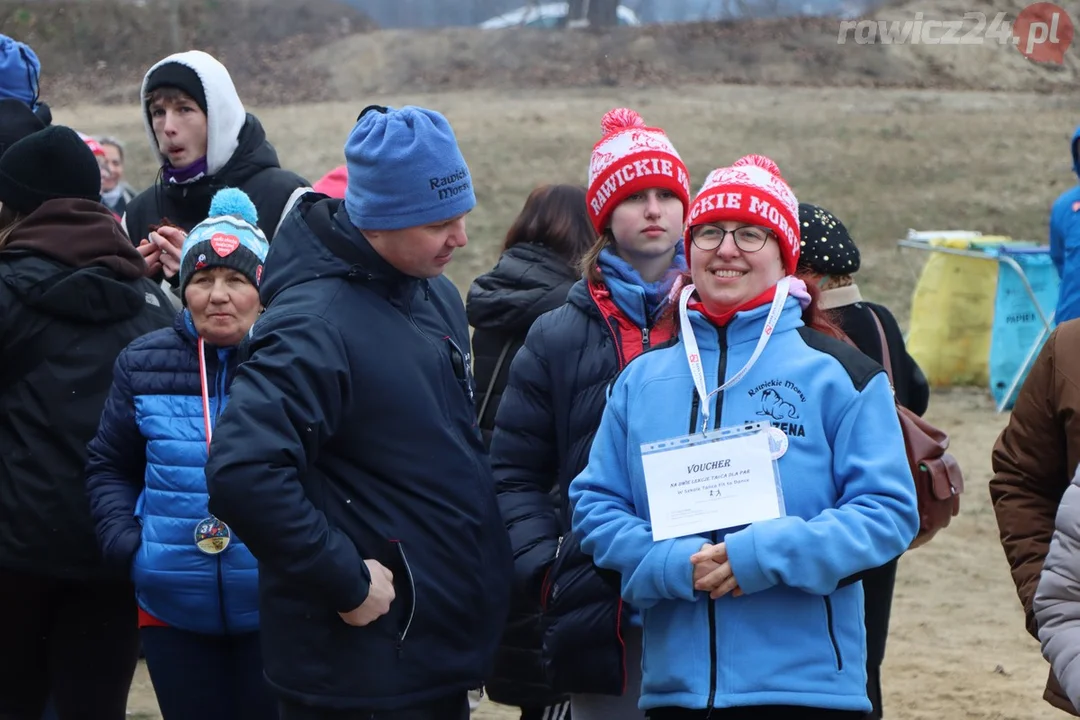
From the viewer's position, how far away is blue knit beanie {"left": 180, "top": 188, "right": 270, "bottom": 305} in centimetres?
A: 396

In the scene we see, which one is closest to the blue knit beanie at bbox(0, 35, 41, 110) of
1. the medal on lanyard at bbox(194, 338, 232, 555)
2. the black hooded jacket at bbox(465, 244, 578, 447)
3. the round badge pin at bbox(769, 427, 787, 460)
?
the black hooded jacket at bbox(465, 244, 578, 447)

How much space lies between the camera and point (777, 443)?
118 inches

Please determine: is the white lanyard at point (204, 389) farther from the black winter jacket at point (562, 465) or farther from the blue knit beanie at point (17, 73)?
the blue knit beanie at point (17, 73)

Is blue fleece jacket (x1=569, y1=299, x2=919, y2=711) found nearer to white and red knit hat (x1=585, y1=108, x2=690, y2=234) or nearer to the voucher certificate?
the voucher certificate

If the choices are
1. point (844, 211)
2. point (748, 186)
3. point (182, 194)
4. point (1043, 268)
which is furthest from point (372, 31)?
point (748, 186)

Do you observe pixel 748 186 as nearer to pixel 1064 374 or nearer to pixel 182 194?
pixel 1064 374

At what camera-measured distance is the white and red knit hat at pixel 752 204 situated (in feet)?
10.5

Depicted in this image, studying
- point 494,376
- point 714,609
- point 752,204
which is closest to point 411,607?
point 714,609

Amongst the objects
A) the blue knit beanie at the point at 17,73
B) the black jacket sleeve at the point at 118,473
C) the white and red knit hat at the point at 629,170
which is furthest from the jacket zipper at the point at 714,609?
the blue knit beanie at the point at 17,73

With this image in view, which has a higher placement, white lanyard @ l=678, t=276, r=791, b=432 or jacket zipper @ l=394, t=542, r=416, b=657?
white lanyard @ l=678, t=276, r=791, b=432

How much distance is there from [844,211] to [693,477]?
639 inches

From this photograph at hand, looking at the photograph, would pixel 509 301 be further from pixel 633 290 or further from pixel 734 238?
pixel 734 238

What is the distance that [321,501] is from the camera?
3043mm

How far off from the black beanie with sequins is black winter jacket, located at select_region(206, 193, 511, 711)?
1506mm
